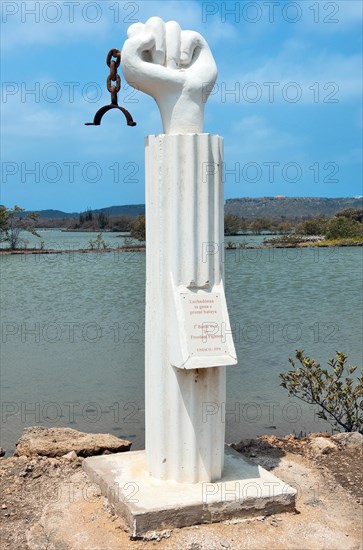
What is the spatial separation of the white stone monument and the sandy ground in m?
0.19

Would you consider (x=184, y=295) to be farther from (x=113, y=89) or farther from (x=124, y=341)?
(x=124, y=341)

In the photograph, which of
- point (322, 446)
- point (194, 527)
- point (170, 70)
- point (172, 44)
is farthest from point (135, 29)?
point (322, 446)

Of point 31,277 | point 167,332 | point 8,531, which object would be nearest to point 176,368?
point 167,332

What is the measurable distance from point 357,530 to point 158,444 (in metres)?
1.68

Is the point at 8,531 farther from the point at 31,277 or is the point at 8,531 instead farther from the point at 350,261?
the point at 350,261

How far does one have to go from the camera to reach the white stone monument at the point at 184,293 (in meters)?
5.55

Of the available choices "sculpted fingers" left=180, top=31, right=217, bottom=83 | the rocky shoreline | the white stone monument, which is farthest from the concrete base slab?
the rocky shoreline

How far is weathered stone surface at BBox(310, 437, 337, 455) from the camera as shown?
289 inches

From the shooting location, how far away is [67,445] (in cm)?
713

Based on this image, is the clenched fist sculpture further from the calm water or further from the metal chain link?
the calm water

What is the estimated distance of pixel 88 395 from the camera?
11.0 metres

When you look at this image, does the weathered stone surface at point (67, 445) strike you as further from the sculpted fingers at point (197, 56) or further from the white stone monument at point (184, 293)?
the sculpted fingers at point (197, 56)

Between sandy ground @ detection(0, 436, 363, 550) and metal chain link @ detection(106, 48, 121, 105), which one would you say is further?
metal chain link @ detection(106, 48, 121, 105)

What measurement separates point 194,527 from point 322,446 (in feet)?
8.20
